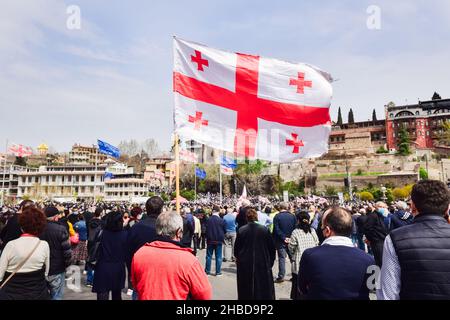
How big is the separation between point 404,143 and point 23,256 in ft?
301

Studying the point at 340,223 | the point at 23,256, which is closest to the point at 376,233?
the point at 340,223

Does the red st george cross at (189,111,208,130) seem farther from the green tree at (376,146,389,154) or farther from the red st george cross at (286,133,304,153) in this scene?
the green tree at (376,146,389,154)

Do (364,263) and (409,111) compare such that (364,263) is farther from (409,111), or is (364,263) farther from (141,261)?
(409,111)

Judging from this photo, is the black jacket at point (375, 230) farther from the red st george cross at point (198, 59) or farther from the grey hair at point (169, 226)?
the grey hair at point (169, 226)

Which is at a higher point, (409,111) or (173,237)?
(409,111)

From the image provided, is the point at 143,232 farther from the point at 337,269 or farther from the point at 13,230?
the point at 337,269

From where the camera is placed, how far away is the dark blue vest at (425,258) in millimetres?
2580

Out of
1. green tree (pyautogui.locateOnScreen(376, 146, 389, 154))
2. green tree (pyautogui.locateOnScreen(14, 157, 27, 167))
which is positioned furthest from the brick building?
green tree (pyautogui.locateOnScreen(14, 157, 27, 167))

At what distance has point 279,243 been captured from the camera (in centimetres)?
984

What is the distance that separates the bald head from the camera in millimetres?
3271

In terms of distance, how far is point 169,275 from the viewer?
119 inches

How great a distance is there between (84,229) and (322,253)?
32.9 feet
